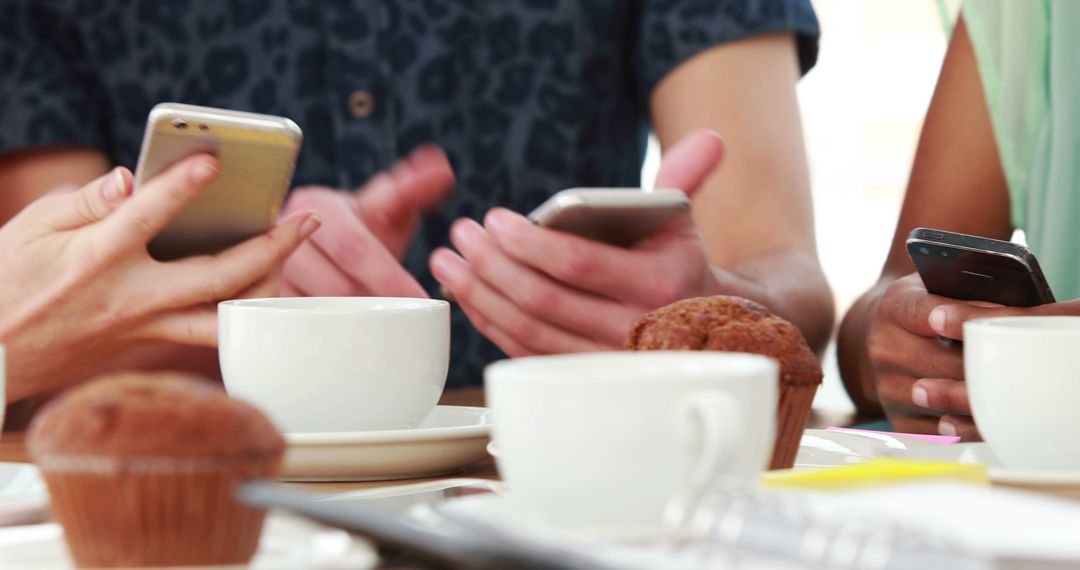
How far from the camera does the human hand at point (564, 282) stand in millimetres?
1125

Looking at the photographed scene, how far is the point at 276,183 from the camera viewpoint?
1.06 m

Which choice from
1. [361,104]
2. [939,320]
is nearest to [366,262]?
[939,320]

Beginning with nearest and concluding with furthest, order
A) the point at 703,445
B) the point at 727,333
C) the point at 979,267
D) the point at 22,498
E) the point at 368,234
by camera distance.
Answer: the point at 703,445 < the point at 22,498 < the point at 727,333 < the point at 979,267 < the point at 368,234

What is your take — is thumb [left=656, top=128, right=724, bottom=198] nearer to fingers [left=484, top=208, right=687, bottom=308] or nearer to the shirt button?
fingers [left=484, top=208, right=687, bottom=308]

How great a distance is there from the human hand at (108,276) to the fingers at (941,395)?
54 centimetres

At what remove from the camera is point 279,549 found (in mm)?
528

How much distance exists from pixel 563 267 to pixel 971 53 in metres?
0.88

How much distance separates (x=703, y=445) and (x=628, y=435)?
1.2 inches

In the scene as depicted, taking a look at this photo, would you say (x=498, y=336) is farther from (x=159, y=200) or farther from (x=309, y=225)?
(x=159, y=200)

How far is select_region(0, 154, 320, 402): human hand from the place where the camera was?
3.61 feet

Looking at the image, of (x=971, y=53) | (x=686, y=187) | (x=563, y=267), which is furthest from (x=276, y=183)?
(x=971, y=53)

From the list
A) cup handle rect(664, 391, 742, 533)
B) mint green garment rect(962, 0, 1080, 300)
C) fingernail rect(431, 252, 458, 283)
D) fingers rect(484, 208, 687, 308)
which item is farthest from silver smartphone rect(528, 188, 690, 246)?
mint green garment rect(962, 0, 1080, 300)

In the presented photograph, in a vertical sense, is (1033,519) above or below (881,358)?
above

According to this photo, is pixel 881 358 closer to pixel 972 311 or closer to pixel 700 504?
pixel 972 311
